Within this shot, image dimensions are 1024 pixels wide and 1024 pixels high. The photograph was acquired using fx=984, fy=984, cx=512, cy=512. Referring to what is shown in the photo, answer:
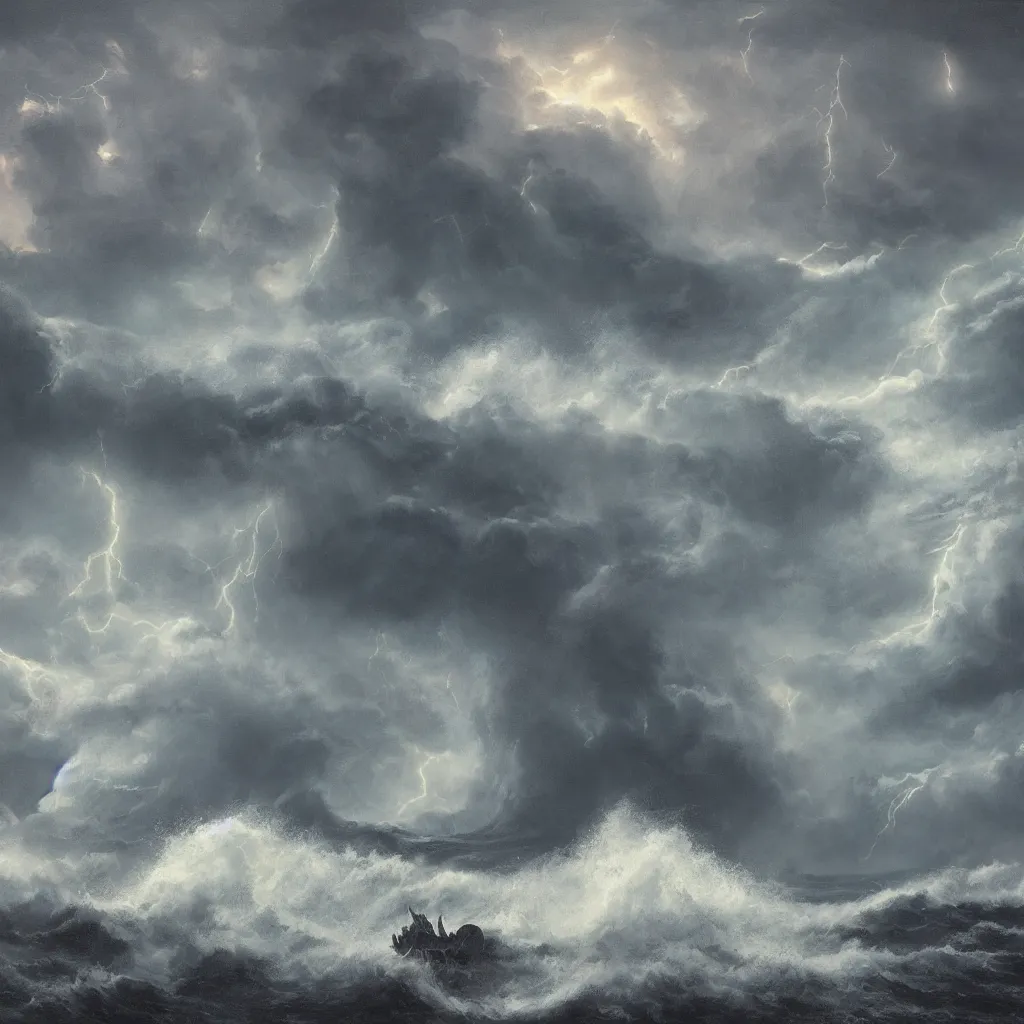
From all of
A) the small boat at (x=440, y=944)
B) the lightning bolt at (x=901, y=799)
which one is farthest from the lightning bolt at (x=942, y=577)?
the small boat at (x=440, y=944)

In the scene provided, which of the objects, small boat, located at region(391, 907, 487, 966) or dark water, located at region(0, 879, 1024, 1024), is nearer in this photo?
dark water, located at region(0, 879, 1024, 1024)

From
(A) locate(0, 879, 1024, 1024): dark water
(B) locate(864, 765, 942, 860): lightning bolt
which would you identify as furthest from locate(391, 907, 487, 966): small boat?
(B) locate(864, 765, 942, 860): lightning bolt

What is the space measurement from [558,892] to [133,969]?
29.3 m

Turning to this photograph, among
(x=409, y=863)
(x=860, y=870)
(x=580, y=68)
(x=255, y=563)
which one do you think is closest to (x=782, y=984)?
(x=860, y=870)

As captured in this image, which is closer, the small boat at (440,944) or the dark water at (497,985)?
the dark water at (497,985)

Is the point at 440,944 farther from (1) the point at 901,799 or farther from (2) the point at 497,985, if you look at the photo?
(1) the point at 901,799

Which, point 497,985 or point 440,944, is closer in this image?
point 497,985

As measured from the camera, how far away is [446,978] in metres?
64.9

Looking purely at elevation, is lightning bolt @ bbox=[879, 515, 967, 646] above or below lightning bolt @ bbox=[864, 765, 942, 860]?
above

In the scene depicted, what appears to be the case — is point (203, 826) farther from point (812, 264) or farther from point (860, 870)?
point (812, 264)

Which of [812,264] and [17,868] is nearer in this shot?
[17,868]

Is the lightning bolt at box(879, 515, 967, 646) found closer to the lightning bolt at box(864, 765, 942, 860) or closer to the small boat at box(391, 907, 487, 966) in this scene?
the lightning bolt at box(864, 765, 942, 860)

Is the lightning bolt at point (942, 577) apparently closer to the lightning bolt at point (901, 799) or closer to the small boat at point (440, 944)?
the lightning bolt at point (901, 799)

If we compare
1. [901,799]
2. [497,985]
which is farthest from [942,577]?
[497,985]
